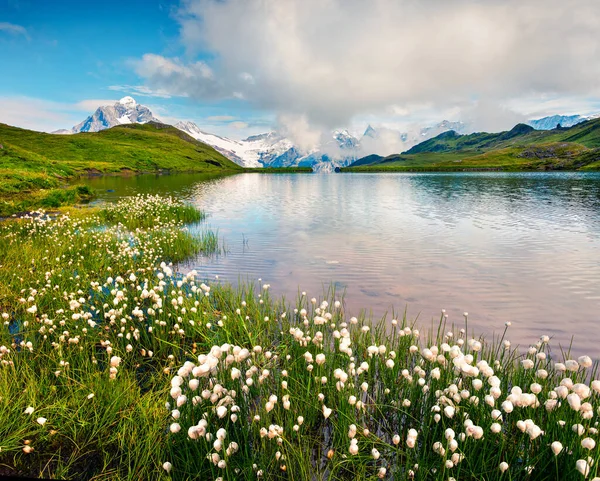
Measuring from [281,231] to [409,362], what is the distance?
20.6 m

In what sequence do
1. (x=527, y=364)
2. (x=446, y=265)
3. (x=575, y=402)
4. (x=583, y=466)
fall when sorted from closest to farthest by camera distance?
1. (x=583, y=466)
2. (x=575, y=402)
3. (x=527, y=364)
4. (x=446, y=265)

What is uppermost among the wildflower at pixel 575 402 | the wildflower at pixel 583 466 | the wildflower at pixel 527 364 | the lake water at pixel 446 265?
the wildflower at pixel 575 402

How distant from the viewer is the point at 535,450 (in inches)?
177

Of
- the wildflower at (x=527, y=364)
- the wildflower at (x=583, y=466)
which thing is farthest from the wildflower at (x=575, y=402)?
the wildflower at (x=527, y=364)

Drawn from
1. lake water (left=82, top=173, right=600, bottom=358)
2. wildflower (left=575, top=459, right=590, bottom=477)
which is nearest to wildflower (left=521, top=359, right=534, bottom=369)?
wildflower (left=575, top=459, right=590, bottom=477)

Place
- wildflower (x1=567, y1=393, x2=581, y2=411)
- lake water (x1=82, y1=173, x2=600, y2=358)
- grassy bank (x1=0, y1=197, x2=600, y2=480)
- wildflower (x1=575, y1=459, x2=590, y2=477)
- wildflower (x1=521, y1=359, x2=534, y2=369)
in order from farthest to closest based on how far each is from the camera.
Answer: lake water (x1=82, y1=173, x2=600, y2=358)
wildflower (x1=521, y1=359, x2=534, y2=369)
grassy bank (x1=0, y1=197, x2=600, y2=480)
wildflower (x1=567, y1=393, x2=581, y2=411)
wildflower (x1=575, y1=459, x2=590, y2=477)

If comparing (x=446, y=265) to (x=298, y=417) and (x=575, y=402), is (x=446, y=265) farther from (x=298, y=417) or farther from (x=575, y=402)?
(x=298, y=417)

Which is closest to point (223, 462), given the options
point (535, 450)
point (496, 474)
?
point (496, 474)

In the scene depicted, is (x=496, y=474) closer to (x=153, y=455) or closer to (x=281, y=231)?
(x=153, y=455)

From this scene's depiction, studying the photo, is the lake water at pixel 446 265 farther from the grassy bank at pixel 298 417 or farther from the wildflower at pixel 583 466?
the wildflower at pixel 583 466

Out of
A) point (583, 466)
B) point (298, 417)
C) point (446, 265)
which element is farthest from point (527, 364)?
point (446, 265)

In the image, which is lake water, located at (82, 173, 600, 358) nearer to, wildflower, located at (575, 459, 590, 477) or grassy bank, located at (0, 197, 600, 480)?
grassy bank, located at (0, 197, 600, 480)

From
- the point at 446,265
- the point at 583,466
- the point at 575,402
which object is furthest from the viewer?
the point at 446,265

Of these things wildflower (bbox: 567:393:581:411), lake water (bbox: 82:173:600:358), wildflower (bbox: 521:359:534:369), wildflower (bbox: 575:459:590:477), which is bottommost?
lake water (bbox: 82:173:600:358)
